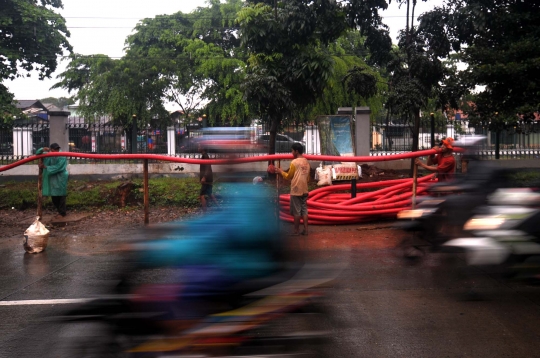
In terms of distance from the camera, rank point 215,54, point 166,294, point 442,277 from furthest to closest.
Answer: point 215,54 < point 442,277 < point 166,294

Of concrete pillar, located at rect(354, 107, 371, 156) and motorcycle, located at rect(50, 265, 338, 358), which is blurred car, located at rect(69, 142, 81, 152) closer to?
concrete pillar, located at rect(354, 107, 371, 156)

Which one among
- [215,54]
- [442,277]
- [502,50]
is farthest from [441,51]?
[215,54]

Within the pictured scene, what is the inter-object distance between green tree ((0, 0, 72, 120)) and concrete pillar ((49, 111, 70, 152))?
5.23 meters

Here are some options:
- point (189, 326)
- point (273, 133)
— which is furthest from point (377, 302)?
point (273, 133)

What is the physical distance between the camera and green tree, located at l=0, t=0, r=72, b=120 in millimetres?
22844

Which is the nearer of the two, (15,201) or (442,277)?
(442,277)

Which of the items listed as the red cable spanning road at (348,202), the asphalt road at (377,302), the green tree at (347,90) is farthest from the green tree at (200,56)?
the asphalt road at (377,302)

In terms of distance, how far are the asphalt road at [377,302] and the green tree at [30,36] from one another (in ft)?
54.7

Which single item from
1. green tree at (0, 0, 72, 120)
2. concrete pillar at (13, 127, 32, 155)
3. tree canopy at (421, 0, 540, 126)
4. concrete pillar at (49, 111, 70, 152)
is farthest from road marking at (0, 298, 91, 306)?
green tree at (0, 0, 72, 120)

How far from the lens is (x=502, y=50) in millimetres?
13602

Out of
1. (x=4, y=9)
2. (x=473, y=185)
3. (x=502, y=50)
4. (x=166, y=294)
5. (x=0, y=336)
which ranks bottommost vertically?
(x=0, y=336)

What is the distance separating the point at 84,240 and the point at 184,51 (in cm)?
3103

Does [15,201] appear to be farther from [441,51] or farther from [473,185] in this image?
[441,51]

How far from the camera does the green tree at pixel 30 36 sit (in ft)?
74.9
